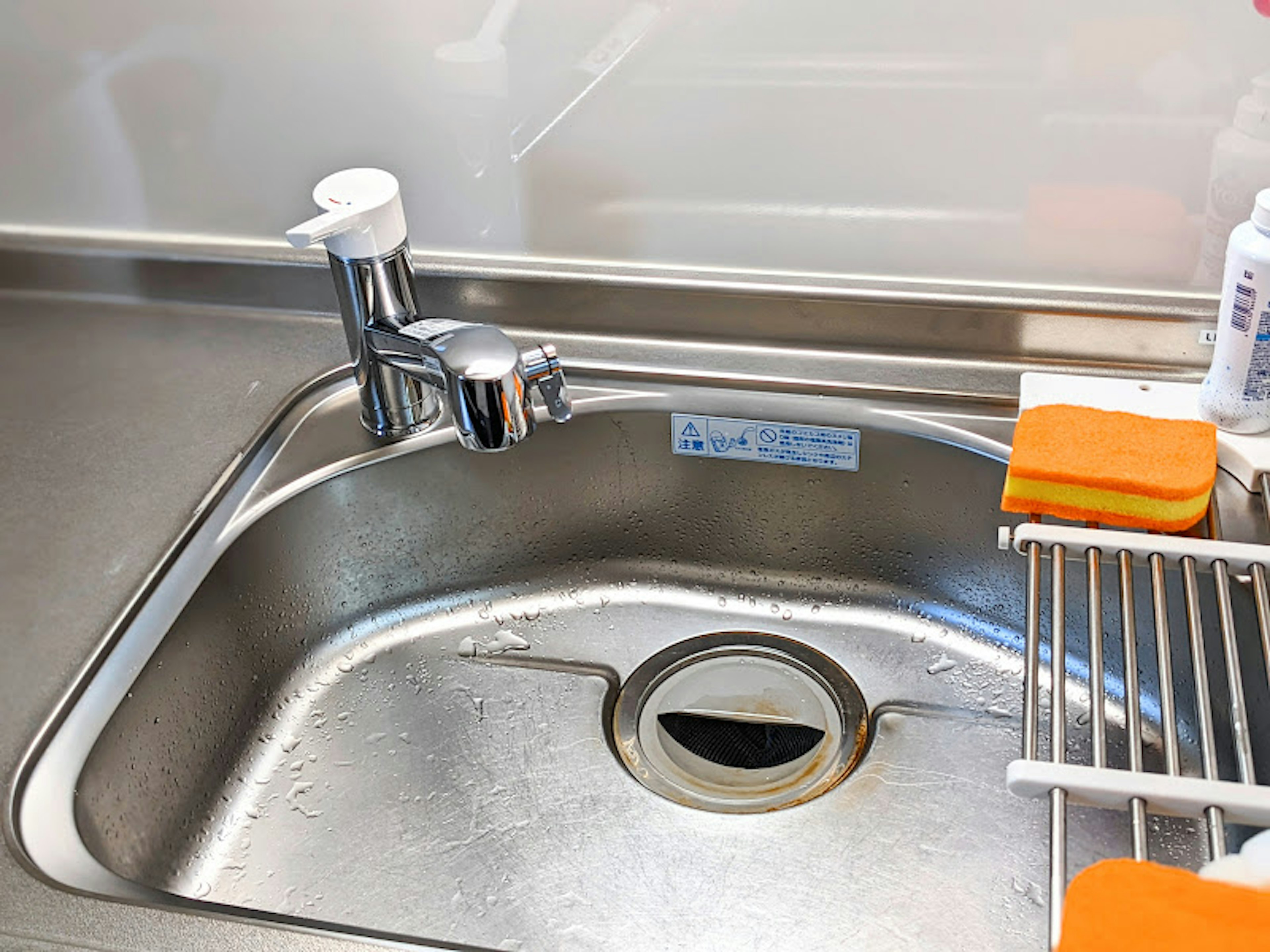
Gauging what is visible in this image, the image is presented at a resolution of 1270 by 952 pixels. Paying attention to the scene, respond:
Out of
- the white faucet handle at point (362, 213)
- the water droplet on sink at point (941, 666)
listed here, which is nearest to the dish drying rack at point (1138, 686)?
the water droplet on sink at point (941, 666)

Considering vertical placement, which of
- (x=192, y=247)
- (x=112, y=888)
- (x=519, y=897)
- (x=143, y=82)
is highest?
(x=143, y=82)

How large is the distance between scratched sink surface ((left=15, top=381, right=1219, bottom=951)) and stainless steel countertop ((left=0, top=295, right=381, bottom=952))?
1.0 inches

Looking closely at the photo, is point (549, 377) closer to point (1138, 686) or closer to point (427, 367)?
point (427, 367)

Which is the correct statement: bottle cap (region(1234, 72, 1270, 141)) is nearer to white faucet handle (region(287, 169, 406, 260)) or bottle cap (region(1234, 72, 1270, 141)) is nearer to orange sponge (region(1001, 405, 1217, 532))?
orange sponge (region(1001, 405, 1217, 532))

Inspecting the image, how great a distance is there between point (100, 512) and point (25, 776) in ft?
0.83

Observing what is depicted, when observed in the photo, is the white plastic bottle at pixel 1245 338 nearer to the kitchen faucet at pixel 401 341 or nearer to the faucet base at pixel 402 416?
the kitchen faucet at pixel 401 341

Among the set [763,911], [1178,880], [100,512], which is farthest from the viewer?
[100,512]

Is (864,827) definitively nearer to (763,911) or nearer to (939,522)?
(763,911)

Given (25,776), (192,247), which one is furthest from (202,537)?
(192,247)

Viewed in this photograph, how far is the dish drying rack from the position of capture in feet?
2.07

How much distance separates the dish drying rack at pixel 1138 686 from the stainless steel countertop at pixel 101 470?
0.36 m

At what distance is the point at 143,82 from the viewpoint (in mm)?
1035

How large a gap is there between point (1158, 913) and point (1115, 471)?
0.34 meters

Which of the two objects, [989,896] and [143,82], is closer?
[989,896]
